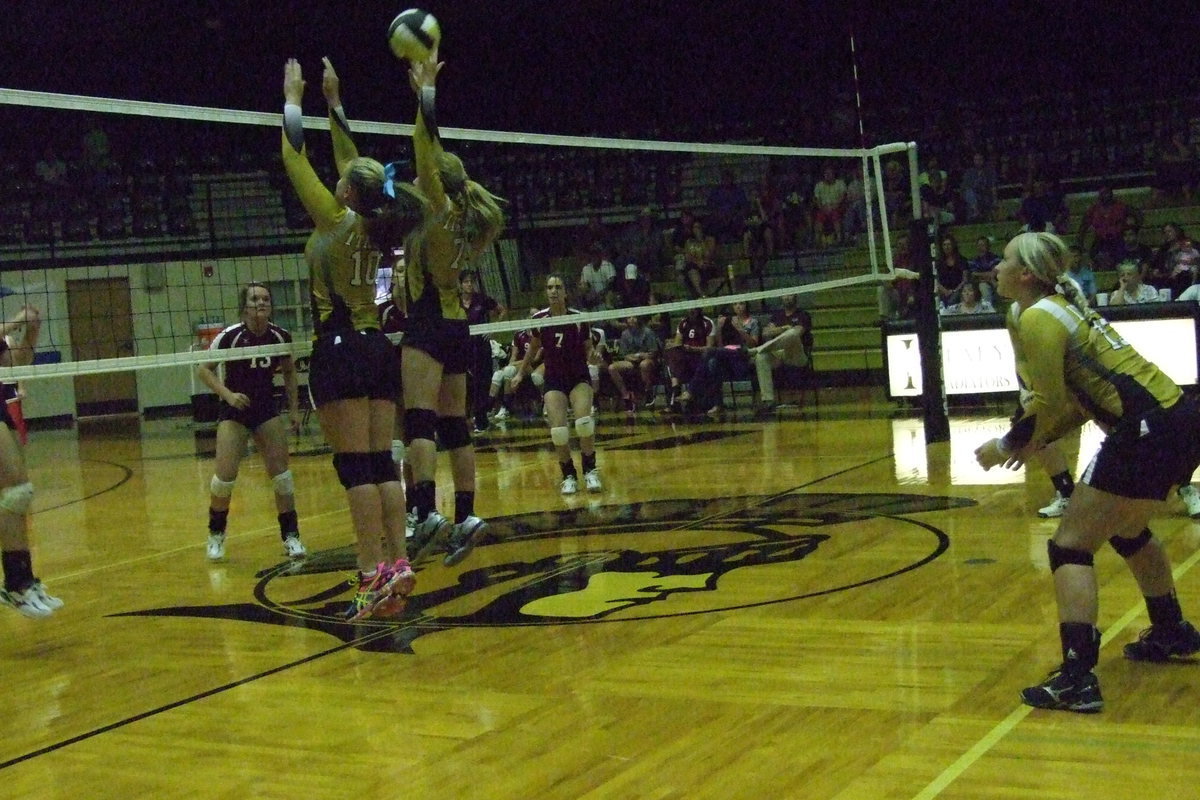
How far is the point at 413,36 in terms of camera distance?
20.1 feet

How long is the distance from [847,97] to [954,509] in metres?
14.1

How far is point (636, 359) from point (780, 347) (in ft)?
5.87

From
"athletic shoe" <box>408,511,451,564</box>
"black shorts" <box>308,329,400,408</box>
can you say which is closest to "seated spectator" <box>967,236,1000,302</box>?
"athletic shoe" <box>408,511,451,564</box>

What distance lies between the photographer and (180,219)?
19734 millimetres

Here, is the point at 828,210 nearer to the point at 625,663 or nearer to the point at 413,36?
the point at 413,36

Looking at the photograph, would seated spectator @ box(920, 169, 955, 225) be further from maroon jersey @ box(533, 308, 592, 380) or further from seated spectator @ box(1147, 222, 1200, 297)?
maroon jersey @ box(533, 308, 592, 380)

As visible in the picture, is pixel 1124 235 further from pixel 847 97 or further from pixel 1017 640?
pixel 1017 640

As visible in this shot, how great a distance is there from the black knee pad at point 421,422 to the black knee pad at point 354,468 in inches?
20.6

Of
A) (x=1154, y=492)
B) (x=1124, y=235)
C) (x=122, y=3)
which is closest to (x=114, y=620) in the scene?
(x=1154, y=492)

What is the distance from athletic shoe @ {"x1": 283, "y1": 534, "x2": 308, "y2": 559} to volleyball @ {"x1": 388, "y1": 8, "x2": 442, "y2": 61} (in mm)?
3122

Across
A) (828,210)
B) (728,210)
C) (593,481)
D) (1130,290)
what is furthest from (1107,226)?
(593,481)

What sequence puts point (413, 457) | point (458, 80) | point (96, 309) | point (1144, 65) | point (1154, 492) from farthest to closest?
point (96, 309), point (458, 80), point (1144, 65), point (413, 457), point (1154, 492)

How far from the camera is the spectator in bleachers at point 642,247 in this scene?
733 inches

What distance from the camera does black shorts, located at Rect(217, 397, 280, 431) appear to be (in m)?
8.08
